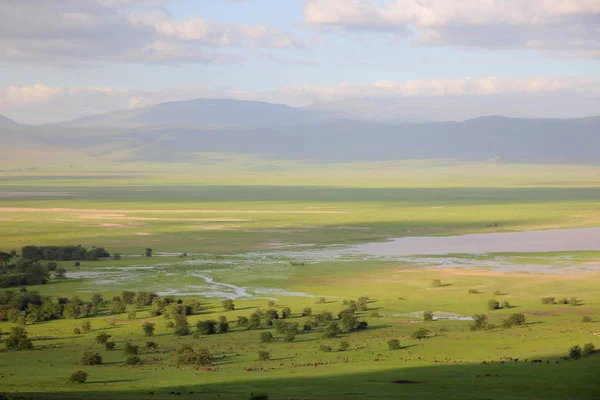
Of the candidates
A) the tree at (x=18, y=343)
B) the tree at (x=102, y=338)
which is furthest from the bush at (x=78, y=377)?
the tree at (x=102, y=338)

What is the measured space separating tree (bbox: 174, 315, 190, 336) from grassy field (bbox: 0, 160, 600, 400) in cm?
78

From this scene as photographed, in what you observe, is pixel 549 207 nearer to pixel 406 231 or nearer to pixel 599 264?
pixel 406 231

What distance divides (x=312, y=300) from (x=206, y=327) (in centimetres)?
1154

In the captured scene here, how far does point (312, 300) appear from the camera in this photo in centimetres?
5300

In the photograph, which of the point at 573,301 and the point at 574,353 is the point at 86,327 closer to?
the point at 574,353

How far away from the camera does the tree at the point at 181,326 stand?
42.1m

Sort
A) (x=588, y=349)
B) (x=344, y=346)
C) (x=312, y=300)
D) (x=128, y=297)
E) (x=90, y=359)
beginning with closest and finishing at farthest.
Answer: (x=90, y=359) → (x=588, y=349) → (x=344, y=346) → (x=128, y=297) → (x=312, y=300)

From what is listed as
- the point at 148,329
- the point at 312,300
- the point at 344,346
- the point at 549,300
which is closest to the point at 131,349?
the point at 148,329

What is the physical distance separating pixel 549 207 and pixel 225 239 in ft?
166

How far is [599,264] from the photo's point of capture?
65.8m

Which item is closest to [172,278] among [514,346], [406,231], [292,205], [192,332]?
[192,332]

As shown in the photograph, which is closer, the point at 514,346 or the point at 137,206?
the point at 514,346

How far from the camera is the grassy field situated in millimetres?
31000

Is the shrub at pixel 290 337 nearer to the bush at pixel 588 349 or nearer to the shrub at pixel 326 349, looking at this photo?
the shrub at pixel 326 349
